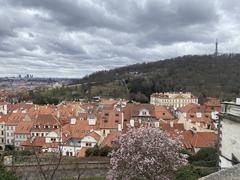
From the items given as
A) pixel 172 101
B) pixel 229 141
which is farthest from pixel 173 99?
pixel 229 141

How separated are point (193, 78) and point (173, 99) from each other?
1496 cm

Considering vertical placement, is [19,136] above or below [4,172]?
below

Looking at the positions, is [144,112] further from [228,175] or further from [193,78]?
[193,78]

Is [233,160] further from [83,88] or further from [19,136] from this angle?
[83,88]

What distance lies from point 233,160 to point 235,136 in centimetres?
78

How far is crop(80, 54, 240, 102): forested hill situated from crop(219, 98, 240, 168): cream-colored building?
6363 cm

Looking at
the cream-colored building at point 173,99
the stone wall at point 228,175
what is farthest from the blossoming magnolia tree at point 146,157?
the cream-colored building at point 173,99

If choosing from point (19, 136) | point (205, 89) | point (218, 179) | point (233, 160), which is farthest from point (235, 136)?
point (205, 89)

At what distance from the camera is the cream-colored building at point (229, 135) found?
1262 cm

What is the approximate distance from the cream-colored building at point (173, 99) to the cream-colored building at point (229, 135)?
2789 inches

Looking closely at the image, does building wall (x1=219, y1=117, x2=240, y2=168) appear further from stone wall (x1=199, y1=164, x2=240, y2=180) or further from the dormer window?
the dormer window

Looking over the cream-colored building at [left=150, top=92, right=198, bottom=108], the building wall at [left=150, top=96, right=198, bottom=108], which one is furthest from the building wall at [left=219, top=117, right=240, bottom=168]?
the cream-colored building at [left=150, top=92, right=198, bottom=108]

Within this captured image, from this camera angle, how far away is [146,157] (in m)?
20.4

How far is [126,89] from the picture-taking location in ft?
300
